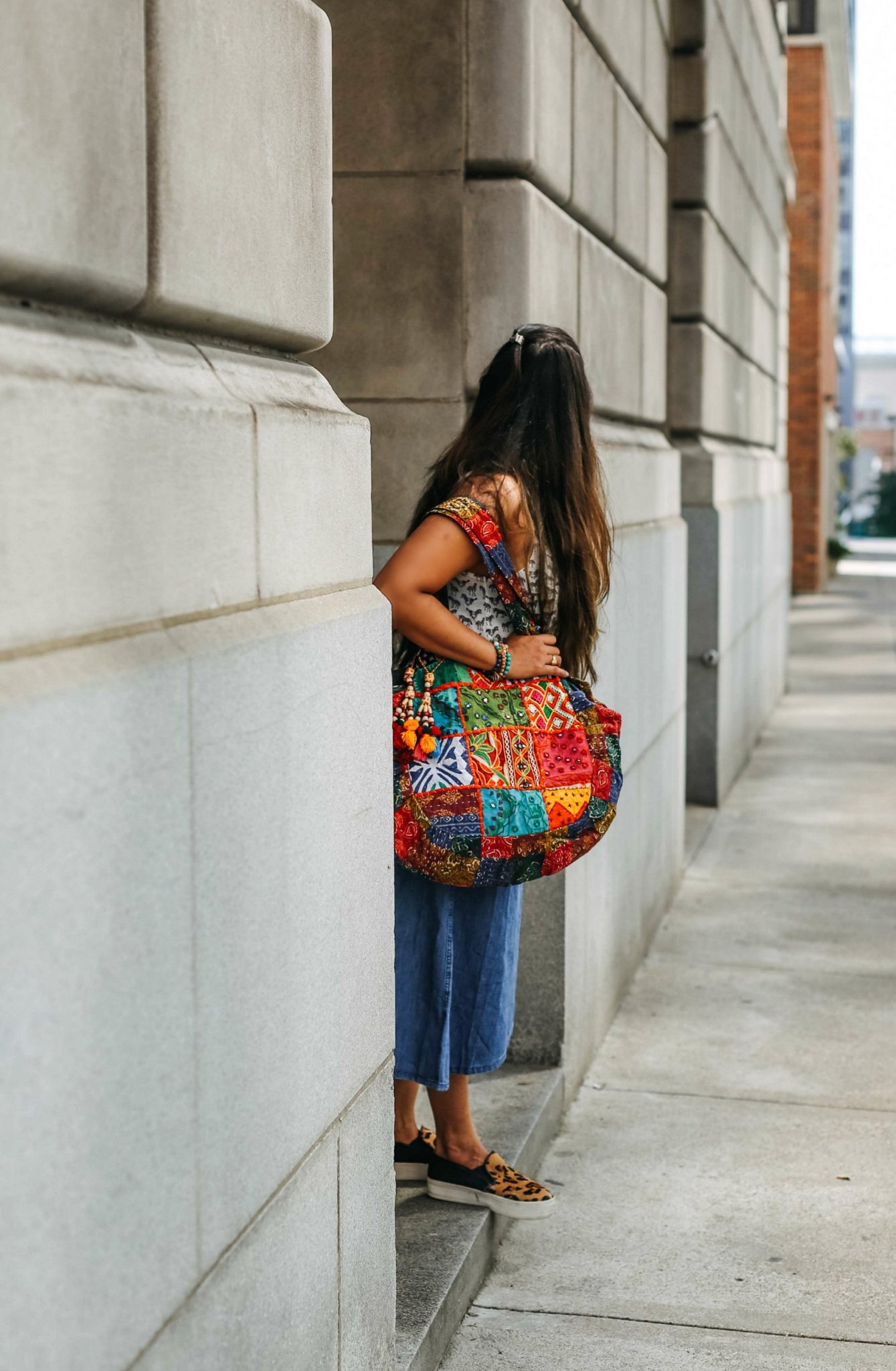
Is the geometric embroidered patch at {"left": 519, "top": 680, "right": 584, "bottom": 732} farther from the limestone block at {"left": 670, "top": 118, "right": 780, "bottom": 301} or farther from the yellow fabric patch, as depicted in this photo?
the limestone block at {"left": 670, "top": 118, "right": 780, "bottom": 301}

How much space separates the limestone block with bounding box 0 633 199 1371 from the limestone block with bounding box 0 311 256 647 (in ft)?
0.20

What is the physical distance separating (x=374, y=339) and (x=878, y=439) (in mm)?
122588

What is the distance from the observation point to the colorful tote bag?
11.3ft

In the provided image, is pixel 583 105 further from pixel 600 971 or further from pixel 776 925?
pixel 776 925

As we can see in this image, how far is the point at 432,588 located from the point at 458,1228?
137 cm

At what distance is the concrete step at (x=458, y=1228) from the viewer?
128 inches

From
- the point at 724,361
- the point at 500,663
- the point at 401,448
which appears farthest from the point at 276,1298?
the point at 724,361

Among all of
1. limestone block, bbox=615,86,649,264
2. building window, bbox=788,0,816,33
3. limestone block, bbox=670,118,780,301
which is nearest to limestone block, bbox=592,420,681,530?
limestone block, bbox=615,86,649,264

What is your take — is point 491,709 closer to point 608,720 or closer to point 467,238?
point 608,720

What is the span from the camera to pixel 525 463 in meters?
3.63

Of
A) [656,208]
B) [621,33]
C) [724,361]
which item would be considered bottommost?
[724,361]

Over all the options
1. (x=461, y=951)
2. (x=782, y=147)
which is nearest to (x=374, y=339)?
(x=461, y=951)

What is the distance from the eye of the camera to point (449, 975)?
370 centimetres

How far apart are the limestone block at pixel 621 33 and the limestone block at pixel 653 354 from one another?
0.75 m
